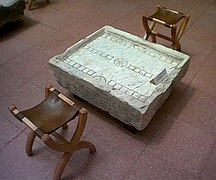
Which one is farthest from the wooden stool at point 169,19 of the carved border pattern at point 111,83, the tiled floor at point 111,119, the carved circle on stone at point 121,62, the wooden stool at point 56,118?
the wooden stool at point 56,118

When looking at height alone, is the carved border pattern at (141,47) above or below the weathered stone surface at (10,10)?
above

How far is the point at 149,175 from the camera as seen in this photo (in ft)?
4.99

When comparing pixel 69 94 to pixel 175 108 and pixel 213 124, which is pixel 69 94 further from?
pixel 213 124

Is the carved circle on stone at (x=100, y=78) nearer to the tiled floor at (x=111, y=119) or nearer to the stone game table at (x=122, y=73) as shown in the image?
the stone game table at (x=122, y=73)

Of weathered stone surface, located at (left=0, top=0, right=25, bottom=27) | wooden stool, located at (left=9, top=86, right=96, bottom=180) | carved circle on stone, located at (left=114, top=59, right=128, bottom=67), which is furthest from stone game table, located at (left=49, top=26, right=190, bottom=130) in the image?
weathered stone surface, located at (left=0, top=0, right=25, bottom=27)

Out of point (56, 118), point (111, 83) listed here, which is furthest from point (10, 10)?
point (56, 118)

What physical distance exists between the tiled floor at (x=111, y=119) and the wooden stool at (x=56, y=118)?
18cm

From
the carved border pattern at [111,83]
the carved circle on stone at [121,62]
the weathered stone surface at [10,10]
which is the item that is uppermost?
the carved circle on stone at [121,62]

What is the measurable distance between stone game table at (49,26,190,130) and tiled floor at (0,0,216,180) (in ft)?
0.51

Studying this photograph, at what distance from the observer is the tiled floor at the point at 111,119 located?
1547mm

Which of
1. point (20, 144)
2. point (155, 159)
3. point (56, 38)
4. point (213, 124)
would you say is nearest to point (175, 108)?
point (213, 124)

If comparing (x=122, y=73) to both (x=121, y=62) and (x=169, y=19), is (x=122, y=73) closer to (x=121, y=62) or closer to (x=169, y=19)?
(x=121, y=62)

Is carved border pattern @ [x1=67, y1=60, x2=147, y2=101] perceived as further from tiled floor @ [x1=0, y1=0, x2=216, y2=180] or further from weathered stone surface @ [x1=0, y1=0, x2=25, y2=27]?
weathered stone surface @ [x1=0, y1=0, x2=25, y2=27]

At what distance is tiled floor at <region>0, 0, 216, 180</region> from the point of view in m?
1.55
